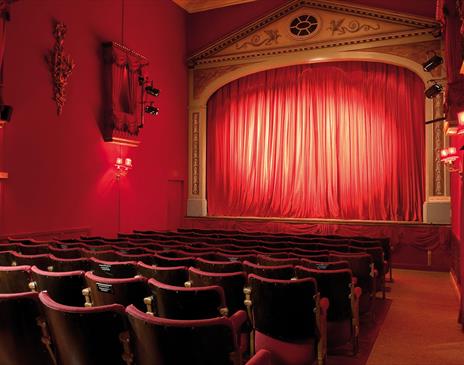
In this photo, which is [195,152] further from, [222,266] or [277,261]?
[222,266]

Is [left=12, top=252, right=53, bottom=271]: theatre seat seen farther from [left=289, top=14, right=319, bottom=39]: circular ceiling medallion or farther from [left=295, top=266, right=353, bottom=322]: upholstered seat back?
[left=289, top=14, right=319, bottom=39]: circular ceiling medallion

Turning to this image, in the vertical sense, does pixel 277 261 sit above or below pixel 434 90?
below

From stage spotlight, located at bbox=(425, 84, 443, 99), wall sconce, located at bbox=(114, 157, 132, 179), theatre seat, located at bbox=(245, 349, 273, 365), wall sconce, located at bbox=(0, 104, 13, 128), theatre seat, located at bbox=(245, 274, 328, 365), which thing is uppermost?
stage spotlight, located at bbox=(425, 84, 443, 99)

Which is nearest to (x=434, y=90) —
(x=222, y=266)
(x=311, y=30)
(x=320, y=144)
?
(x=320, y=144)

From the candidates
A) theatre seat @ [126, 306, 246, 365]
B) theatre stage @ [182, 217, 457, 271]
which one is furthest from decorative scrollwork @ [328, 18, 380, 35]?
theatre seat @ [126, 306, 246, 365]

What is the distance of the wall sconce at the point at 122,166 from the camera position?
926cm

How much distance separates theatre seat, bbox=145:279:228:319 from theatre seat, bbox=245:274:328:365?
494mm

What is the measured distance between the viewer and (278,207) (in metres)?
11.8

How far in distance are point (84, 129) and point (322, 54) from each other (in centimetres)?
591

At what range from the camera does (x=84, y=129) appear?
339 inches

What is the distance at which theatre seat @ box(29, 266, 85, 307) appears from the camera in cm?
304

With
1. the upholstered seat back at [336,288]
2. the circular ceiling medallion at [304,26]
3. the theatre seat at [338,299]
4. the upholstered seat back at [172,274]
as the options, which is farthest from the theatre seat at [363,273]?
the circular ceiling medallion at [304,26]

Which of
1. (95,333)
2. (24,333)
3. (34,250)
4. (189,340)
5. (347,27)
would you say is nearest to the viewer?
(189,340)

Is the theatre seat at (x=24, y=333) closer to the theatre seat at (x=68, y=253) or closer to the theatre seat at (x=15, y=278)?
the theatre seat at (x=15, y=278)
